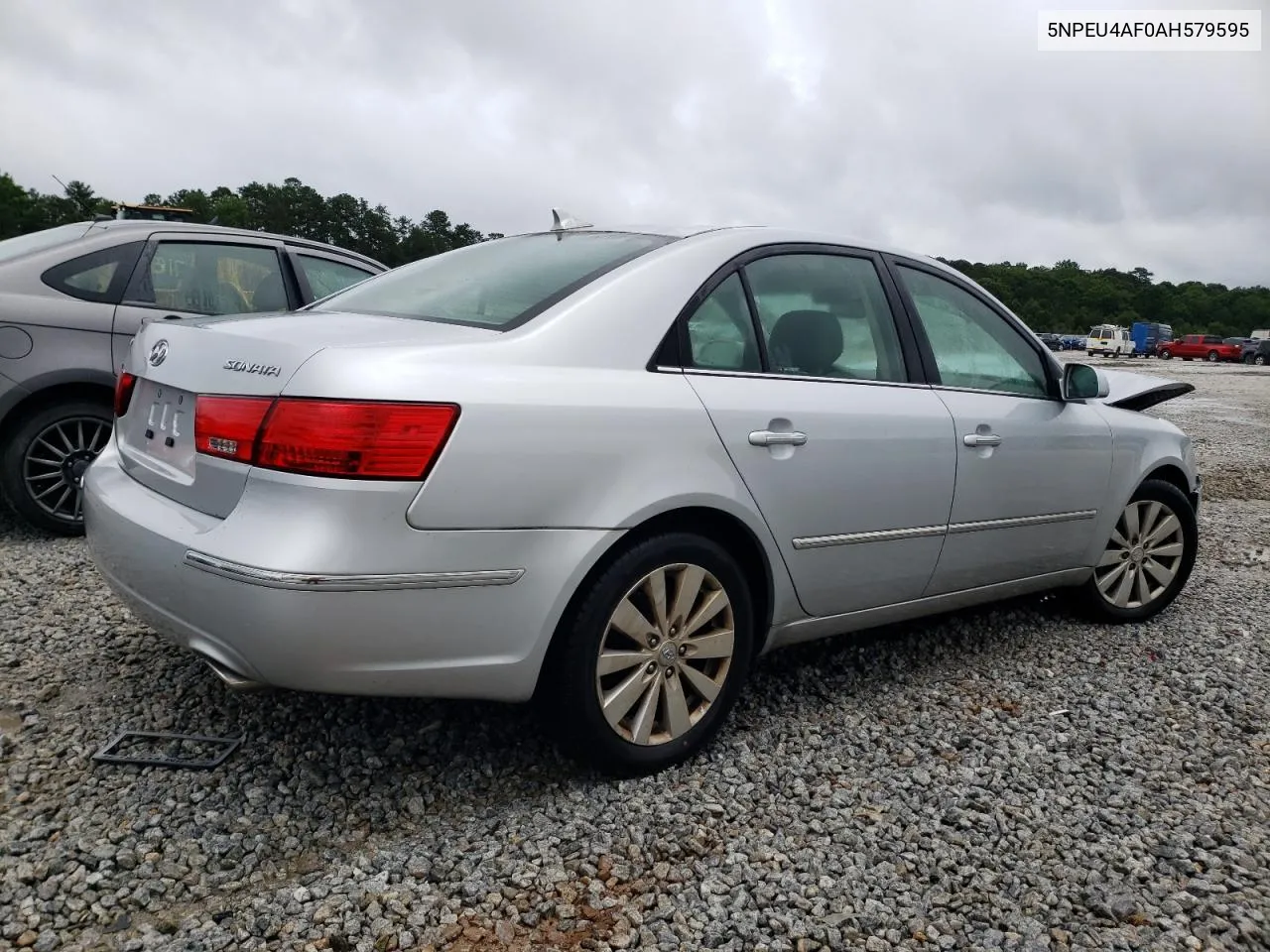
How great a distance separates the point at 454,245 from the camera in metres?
54.6

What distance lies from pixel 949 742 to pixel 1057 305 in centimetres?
11313

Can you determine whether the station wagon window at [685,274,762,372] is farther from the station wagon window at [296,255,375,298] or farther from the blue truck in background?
the blue truck in background

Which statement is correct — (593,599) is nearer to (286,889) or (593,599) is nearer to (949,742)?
(286,889)

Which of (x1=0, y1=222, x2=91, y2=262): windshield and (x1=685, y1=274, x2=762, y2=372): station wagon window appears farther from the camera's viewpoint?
(x1=0, y1=222, x2=91, y2=262): windshield

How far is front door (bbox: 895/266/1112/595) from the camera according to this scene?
3.38 metres

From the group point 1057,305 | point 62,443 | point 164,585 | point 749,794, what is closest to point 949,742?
point 749,794

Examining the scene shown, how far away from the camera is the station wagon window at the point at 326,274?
580 centimetres

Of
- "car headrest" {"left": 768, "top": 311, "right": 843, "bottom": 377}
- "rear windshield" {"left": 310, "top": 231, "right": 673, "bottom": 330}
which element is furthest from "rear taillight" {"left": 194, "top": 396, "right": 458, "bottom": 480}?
"car headrest" {"left": 768, "top": 311, "right": 843, "bottom": 377}

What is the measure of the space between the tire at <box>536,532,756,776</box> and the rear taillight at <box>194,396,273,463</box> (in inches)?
34.1

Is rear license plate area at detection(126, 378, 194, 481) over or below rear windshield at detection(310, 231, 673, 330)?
below

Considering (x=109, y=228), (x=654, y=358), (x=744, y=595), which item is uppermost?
(x=109, y=228)

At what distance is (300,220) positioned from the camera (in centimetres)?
7988

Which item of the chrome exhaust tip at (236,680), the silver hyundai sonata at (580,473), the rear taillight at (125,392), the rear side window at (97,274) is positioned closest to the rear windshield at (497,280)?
the silver hyundai sonata at (580,473)

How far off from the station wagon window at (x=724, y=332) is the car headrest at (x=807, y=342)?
103mm
